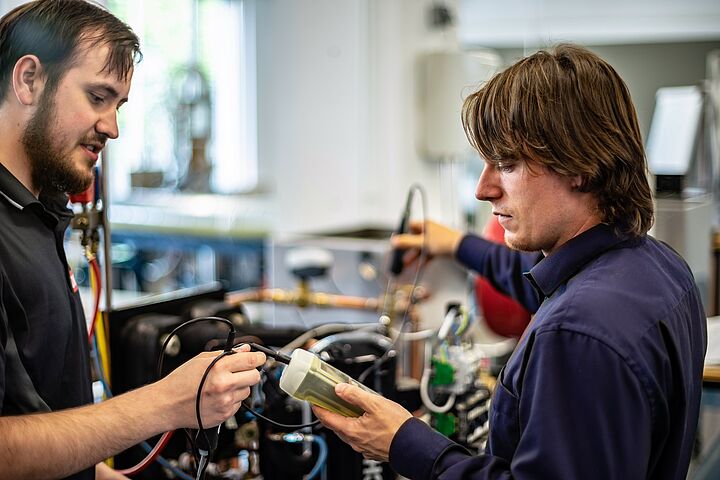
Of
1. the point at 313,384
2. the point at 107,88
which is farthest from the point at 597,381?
the point at 107,88

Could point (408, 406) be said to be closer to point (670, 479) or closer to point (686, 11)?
point (670, 479)

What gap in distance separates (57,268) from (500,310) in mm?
1533

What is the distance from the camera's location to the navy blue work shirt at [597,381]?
104 cm

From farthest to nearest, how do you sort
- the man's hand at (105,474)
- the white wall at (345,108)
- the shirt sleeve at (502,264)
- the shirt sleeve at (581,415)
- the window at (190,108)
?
the window at (190,108), the white wall at (345,108), the shirt sleeve at (502,264), the man's hand at (105,474), the shirt sleeve at (581,415)

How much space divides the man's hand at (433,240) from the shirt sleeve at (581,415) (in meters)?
1.19

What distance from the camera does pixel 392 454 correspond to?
49.1 inches

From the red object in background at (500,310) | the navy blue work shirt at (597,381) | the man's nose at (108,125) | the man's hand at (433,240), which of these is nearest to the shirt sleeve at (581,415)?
the navy blue work shirt at (597,381)

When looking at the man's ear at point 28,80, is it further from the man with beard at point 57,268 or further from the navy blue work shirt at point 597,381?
the navy blue work shirt at point 597,381

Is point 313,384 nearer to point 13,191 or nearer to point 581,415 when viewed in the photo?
point 581,415

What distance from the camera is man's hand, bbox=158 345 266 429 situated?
1.26m

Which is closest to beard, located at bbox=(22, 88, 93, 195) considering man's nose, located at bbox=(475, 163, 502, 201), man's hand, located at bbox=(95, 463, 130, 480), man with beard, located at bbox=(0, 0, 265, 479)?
man with beard, located at bbox=(0, 0, 265, 479)

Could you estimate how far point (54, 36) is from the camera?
1370 millimetres

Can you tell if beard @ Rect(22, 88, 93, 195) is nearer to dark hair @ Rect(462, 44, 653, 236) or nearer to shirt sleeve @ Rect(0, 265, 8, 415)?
shirt sleeve @ Rect(0, 265, 8, 415)

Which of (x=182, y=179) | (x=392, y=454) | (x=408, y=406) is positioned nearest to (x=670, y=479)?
(x=392, y=454)
